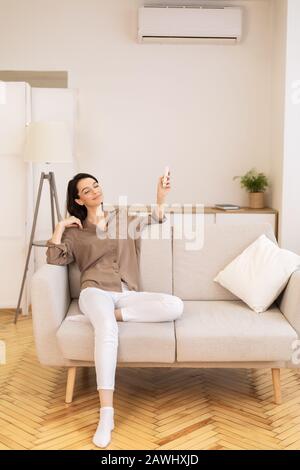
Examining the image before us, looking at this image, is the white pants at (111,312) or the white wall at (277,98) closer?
the white pants at (111,312)

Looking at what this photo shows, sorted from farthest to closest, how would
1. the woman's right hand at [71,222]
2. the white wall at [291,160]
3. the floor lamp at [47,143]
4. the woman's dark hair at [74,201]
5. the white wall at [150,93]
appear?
the white wall at [150,93], the white wall at [291,160], the floor lamp at [47,143], the woman's dark hair at [74,201], the woman's right hand at [71,222]

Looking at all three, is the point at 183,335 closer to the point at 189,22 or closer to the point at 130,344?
the point at 130,344

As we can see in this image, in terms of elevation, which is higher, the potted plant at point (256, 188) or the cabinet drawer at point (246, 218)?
the potted plant at point (256, 188)

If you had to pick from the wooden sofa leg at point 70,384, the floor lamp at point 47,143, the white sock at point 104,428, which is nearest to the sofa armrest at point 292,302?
the white sock at point 104,428

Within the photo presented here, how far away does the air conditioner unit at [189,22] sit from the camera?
555 cm

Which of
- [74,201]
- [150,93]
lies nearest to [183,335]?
[74,201]

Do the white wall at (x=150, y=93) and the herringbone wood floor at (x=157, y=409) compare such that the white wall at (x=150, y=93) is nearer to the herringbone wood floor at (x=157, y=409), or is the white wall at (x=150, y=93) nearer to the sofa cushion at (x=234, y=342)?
the herringbone wood floor at (x=157, y=409)

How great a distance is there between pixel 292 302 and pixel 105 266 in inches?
40.5

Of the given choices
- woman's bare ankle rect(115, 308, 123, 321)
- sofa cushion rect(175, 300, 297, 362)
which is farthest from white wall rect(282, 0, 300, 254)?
woman's bare ankle rect(115, 308, 123, 321)

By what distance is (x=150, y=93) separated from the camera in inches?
228

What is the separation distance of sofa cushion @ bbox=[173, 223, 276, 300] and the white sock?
1018 mm

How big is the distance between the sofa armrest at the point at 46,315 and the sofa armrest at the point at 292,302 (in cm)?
119

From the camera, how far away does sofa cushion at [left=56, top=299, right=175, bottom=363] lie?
309 cm

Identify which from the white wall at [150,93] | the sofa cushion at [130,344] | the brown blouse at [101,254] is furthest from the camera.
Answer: the white wall at [150,93]
